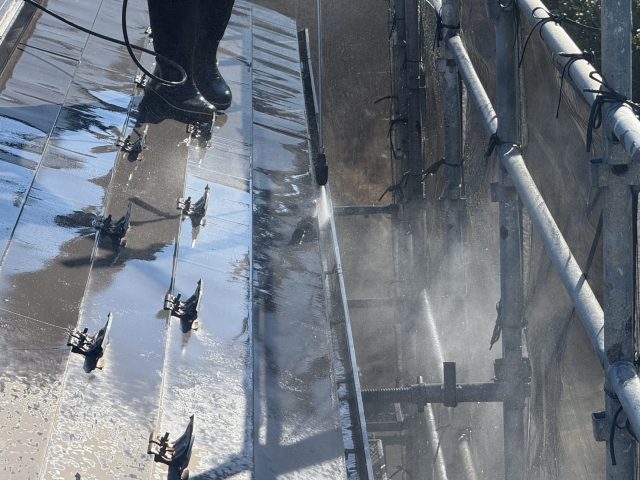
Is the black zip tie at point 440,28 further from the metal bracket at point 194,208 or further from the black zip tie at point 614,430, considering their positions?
the black zip tie at point 614,430

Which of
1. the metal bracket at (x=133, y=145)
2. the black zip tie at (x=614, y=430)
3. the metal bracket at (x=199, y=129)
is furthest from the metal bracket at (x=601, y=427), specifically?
the metal bracket at (x=199, y=129)

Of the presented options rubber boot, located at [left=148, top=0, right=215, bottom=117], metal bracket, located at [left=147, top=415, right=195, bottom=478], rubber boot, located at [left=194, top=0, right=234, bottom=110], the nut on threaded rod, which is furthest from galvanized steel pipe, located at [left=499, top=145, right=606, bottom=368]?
rubber boot, located at [left=194, top=0, right=234, bottom=110]

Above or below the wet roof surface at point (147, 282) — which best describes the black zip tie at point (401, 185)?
below

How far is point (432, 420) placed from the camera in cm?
797

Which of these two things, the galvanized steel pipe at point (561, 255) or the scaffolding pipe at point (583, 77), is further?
the galvanized steel pipe at point (561, 255)

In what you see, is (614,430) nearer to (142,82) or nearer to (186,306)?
(186,306)

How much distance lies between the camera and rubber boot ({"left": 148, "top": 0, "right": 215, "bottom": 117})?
6922mm

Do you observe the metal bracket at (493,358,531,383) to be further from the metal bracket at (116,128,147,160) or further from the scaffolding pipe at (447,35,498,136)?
the metal bracket at (116,128,147,160)

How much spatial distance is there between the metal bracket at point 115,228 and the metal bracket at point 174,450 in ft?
5.17

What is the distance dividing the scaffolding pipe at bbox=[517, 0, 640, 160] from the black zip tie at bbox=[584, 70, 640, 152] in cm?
3

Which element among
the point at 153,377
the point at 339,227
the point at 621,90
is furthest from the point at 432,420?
the point at 339,227

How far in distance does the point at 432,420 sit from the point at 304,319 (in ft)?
10.1

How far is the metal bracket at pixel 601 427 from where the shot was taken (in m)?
3.95

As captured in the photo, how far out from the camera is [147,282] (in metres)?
5.05
